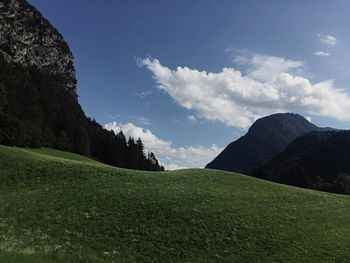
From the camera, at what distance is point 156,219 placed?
40.7 m

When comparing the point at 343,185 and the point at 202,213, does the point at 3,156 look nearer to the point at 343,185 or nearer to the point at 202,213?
the point at 202,213

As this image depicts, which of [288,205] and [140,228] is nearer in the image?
[140,228]

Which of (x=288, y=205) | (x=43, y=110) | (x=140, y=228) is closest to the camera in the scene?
(x=140, y=228)

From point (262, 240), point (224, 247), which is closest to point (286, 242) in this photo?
point (262, 240)

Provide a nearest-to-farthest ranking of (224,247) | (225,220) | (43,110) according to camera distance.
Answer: (224,247) → (225,220) → (43,110)

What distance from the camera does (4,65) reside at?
19100 centimetres

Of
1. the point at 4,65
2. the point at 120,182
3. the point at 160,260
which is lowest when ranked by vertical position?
the point at 160,260

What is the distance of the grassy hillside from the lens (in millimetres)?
33562

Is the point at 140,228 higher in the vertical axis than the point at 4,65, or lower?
lower

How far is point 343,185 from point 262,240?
451ft

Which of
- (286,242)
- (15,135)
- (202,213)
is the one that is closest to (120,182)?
(202,213)

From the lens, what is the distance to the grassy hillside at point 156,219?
33.6 meters

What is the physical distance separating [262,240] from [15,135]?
8860 centimetres

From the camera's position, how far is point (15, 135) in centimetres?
11369
